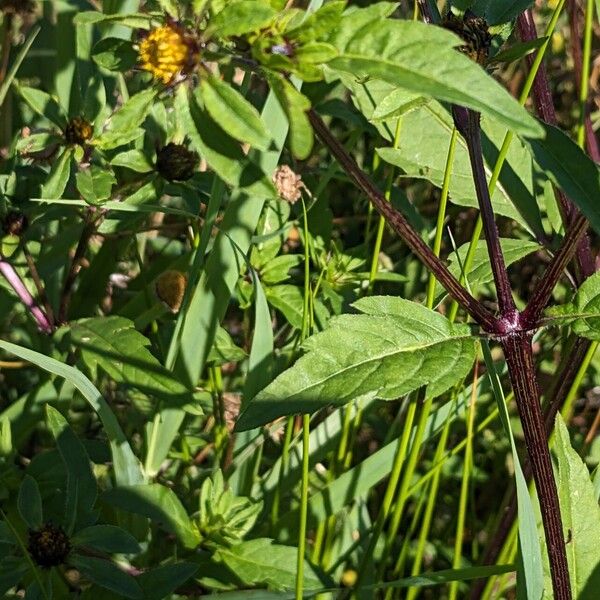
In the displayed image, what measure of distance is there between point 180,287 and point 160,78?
2.15 ft

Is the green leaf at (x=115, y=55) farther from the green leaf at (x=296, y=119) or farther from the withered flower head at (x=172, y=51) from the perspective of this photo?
the green leaf at (x=296, y=119)

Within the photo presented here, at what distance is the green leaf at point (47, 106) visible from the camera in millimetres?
1352

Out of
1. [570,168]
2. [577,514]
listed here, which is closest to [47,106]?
[570,168]

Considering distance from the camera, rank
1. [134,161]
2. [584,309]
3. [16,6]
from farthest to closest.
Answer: [16,6] < [134,161] < [584,309]

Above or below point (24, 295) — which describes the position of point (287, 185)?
above

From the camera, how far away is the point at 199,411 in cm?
133

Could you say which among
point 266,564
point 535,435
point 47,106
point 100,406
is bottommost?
point 266,564

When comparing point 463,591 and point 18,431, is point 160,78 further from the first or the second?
point 463,591

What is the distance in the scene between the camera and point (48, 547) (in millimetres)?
1132

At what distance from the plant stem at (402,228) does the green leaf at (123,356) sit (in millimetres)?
459

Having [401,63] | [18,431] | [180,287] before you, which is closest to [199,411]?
[180,287]

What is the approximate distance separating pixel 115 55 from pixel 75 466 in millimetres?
532

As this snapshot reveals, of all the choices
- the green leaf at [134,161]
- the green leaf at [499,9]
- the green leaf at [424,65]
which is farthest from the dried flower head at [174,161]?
the green leaf at [424,65]

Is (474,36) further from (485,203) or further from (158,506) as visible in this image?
(158,506)
